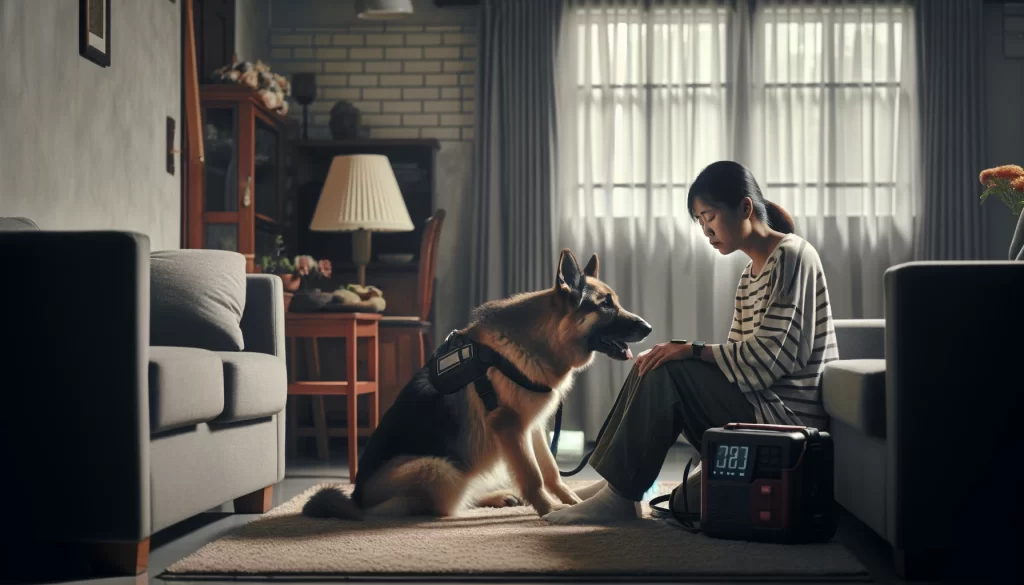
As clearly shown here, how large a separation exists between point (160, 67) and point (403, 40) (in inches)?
64.0

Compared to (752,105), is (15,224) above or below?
below

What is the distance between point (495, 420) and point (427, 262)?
2198mm

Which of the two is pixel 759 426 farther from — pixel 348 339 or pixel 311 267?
pixel 311 267

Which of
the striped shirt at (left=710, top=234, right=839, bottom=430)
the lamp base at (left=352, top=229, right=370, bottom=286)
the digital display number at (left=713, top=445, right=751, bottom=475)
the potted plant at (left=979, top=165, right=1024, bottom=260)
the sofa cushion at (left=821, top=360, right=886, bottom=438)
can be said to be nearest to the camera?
the sofa cushion at (left=821, top=360, right=886, bottom=438)

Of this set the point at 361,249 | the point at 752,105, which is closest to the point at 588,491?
the point at 361,249

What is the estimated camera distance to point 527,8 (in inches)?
213

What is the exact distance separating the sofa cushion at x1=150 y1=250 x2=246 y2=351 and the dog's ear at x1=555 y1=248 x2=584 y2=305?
103cm

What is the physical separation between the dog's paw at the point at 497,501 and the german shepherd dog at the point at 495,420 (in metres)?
0.11

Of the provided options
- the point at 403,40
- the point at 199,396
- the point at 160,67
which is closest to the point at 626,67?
the point at 403,40

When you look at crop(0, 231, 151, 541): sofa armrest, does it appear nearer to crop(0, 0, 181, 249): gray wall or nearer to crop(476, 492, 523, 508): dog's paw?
crop(0, 0, 181, 249): gray wall

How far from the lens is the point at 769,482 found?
7.68 feet

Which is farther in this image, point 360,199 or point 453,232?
point 453,232

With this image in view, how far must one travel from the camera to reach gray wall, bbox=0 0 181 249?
10.3ft

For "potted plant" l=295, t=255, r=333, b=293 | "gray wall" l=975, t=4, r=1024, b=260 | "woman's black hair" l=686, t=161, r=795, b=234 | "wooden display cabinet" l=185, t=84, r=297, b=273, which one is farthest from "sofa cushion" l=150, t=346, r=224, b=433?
"gray wall" l=975, t=4, r=1024, b=260
